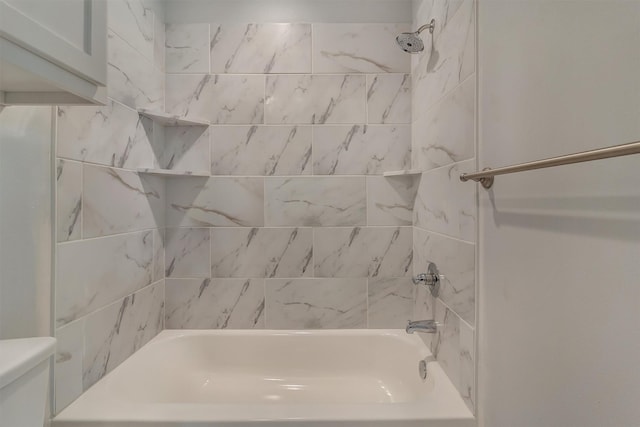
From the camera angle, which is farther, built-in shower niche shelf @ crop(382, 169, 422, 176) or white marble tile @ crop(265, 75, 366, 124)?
white marble tile @ crop(265, 75, 366, 124)

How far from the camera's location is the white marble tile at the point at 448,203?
1.07 metres

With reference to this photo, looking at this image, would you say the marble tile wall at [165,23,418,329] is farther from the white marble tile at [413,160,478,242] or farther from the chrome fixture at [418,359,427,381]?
the chrome fixture at [418,359,427,381]

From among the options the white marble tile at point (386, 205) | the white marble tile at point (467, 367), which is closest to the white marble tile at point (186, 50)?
the white marble tile at point (386, 205)

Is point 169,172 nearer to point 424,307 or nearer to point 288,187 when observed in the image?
point 288,187

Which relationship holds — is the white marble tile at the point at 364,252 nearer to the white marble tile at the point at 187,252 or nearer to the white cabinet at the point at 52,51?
the white marble tile at the point at 187,252

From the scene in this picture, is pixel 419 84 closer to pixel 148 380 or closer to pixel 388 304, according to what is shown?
pixel 388 304

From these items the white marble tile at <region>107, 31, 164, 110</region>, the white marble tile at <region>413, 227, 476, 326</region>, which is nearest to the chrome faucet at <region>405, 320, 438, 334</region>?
the white marble tile at <region>413, 227, 476, 326</region>

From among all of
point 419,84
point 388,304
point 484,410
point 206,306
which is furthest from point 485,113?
point 206,306

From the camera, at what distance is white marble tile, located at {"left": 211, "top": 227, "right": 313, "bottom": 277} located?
1.79 meters

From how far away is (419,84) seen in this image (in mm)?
1643

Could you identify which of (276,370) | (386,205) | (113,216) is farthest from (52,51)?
(276,370)

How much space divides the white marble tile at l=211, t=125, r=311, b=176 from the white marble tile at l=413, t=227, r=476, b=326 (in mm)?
797

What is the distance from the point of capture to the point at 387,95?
1.80 m

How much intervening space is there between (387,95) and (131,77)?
1248 millimetres
